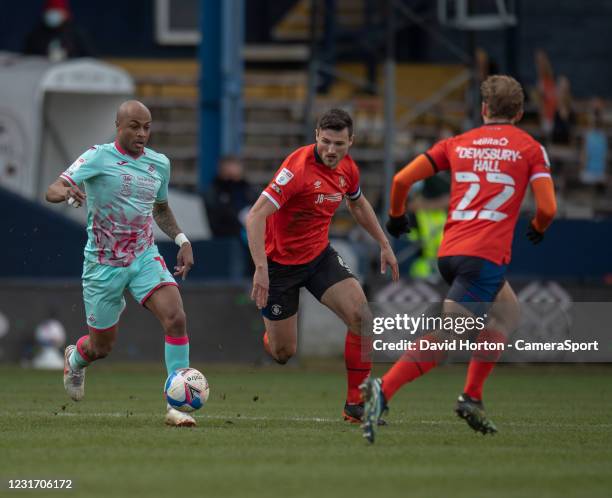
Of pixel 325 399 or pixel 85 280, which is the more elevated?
pixel 85 280

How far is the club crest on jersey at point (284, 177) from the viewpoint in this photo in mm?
10227

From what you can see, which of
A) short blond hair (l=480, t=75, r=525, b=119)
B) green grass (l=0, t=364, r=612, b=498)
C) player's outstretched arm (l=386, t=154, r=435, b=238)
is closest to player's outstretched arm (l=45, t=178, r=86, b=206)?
green grass (l=0, t=364, r=612, b=498)

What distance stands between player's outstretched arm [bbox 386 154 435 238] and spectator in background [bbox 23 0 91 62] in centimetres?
1563

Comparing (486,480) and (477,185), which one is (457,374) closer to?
(477,185)

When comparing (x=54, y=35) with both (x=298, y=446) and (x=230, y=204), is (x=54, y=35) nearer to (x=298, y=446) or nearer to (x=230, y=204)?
(x=230, y=204)

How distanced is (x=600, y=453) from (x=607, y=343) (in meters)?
8.51

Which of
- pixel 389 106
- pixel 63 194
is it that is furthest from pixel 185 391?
pixel 389 106

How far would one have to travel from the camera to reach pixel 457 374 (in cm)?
1711

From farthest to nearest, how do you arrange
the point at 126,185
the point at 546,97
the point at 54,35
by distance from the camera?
the point at 546,97
the point at 54,35
the point at 126,185

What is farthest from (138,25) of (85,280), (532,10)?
(85,280)

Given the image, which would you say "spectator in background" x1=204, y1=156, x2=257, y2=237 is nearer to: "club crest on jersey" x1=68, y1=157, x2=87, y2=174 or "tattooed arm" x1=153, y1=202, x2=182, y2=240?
"tattooed arm" x1=153, y1=202, x2=182, y2=240

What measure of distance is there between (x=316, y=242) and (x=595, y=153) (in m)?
14.2

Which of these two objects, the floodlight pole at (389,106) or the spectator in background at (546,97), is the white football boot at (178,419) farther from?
the spectator in background at (546,97)

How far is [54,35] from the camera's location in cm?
2480
